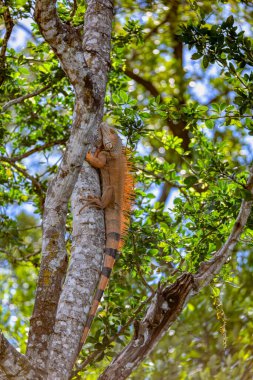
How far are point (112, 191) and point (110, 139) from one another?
1068 millimetres

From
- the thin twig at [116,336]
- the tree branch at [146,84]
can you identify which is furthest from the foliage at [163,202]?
the tree branch at [146,84]

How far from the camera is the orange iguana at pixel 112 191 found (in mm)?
5977

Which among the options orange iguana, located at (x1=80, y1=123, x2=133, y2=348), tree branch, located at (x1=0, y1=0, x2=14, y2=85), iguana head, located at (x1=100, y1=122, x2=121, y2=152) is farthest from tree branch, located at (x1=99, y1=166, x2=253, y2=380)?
iguana head, located at (x1=100, y1=122, x2=121, y2=152)

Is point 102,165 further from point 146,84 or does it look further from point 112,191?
point 146,84

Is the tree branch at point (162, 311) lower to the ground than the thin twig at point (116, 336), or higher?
lower

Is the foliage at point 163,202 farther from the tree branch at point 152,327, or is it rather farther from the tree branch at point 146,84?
the tree branch at point 146,84

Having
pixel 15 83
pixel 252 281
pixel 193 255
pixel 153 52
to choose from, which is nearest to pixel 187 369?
pixel 193 255

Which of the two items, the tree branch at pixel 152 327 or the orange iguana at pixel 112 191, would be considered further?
the orange iguana at pixel 112 191

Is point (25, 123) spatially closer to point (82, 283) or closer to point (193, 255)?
point (193, 255)

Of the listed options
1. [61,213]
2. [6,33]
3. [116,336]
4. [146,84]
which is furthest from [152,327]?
[146,84]

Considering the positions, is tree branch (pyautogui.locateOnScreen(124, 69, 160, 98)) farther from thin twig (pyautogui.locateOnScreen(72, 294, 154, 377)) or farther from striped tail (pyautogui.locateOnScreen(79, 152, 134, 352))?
thin twig (pyautogui.locateOnScreen(72, 294, 154, 377))

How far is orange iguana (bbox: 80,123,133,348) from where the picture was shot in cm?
598

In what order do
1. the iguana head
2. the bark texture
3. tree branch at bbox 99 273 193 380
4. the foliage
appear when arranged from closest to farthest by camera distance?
the bark texture < tree branch at bbox 99 273 193 380 < the foliage < the iguana head

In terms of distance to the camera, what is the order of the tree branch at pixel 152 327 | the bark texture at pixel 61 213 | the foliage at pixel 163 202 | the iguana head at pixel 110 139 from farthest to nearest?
1. the iguana head at pixel 110 139
2. the foliage at pixel 163 202
3. the tree branch at pixel 152 327
4. the bark texture at pixel 61 213
